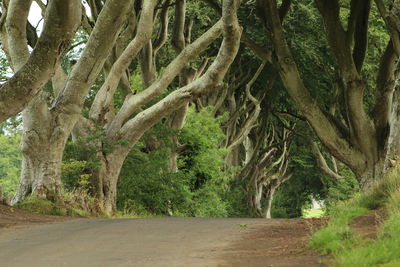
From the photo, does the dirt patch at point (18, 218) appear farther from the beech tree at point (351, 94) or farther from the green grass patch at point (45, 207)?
the beech tree at point (351, 94)

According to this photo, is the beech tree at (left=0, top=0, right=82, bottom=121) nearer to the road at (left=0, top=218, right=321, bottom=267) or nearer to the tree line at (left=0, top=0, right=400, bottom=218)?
the tree line at (left=0, top=0, right=400, bottom=218)

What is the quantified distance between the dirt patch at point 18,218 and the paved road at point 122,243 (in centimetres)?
71

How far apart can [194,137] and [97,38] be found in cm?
1044

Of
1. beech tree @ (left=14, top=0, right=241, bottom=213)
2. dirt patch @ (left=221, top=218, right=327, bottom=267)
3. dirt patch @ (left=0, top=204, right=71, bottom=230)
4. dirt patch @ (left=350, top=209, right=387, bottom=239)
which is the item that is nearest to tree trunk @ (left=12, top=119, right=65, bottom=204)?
beech tree @ (left=14, top=0, right=241, bottom=213)

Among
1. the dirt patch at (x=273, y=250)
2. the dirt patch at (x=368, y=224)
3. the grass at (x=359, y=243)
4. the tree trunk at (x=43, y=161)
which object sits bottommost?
the dirt patch at (x=273, y=250)

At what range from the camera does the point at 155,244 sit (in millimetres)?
9180

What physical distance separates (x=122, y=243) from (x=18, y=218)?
490 centimetres

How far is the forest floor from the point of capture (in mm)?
7633

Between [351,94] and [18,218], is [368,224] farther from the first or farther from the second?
[351,94]

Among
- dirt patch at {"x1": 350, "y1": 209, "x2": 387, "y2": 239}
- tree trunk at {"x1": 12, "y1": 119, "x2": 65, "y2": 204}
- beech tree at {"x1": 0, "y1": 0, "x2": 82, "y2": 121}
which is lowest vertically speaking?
dirt patch at {"x1": 350, "y1": 209, "x2": 387, "y2": 239}

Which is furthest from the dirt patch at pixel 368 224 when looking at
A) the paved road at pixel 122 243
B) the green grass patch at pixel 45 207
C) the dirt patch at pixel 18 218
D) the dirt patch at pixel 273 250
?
the green grass patch at pixel 45 207

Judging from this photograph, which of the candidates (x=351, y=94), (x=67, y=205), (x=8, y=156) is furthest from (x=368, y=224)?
(x=8, y=156)

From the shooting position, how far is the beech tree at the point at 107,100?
51.6 ft

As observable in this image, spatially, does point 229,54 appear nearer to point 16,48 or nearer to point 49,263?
point 16,48
